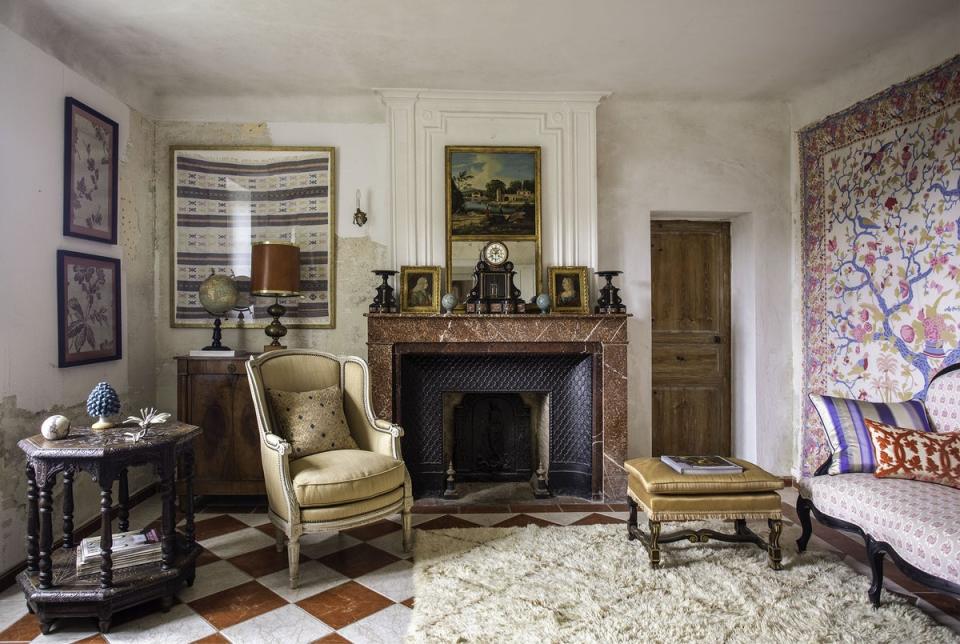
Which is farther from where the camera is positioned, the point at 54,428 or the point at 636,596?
the point at 636,596

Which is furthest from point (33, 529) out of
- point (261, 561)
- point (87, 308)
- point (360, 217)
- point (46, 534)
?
point (360, 217)

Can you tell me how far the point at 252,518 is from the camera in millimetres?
3785

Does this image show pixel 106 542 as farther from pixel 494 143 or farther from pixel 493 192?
pixel 494 143

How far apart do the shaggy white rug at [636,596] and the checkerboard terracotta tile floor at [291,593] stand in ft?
0.53

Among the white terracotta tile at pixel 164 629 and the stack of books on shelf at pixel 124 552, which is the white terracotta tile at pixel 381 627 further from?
the stack of books on shelf at pixel 124 552

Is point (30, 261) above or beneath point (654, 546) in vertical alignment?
above

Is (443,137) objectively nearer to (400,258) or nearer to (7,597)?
(400,258)

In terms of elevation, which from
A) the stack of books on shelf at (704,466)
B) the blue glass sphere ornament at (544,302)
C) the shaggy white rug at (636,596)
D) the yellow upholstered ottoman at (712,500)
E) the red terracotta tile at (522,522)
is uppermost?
the blue glass sphere ornament at (544,302)

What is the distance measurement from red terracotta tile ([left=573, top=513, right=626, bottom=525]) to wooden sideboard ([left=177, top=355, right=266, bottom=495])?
6.96 ft

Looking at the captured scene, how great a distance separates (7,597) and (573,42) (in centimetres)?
418

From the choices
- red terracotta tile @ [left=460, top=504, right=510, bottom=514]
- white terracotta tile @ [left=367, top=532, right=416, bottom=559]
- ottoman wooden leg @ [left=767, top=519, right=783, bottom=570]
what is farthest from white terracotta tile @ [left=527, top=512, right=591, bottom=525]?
ottoman wooden leg @ [left=767, top=519, right=783, bottom=570]

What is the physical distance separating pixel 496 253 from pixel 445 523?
6.23ft

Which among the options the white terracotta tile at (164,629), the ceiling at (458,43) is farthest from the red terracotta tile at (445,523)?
the ceiling at (458,43)

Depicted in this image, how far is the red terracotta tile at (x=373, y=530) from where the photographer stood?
3.46 metres
